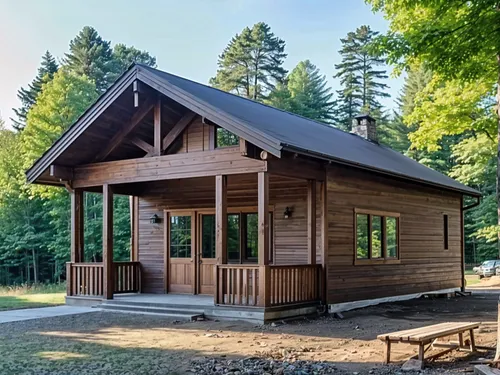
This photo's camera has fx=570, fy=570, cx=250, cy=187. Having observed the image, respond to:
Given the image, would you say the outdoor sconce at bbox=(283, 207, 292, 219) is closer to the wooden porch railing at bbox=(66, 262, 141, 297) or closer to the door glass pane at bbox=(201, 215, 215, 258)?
the door glass pane at bbox=(201, 215, 215, 258)

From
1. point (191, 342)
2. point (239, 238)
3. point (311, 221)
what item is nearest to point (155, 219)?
point (239, 238)

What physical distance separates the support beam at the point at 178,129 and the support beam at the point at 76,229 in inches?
110

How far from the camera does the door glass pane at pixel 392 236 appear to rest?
1388 cm

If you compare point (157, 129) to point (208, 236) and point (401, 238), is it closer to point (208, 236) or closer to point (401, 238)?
point (208, 236)

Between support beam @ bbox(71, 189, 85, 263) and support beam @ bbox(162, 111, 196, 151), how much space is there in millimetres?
2782

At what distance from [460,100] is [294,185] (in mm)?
6175

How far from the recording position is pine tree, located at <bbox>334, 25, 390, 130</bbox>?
43062mm

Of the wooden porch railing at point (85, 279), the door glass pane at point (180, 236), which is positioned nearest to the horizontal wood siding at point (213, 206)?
the door glass pane at point (180, 236)

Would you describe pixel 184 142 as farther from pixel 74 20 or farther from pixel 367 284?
pixel 74 20

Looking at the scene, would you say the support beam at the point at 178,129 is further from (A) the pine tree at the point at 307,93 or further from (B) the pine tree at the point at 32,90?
(B) the pine tree at the point at 32,90

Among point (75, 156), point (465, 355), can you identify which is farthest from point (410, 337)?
point (75, 156)

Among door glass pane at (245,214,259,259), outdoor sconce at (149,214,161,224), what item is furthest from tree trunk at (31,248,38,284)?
door glass pane at (245,214,259,259)

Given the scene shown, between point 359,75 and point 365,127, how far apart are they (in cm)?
2633

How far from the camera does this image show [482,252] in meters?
36.6
